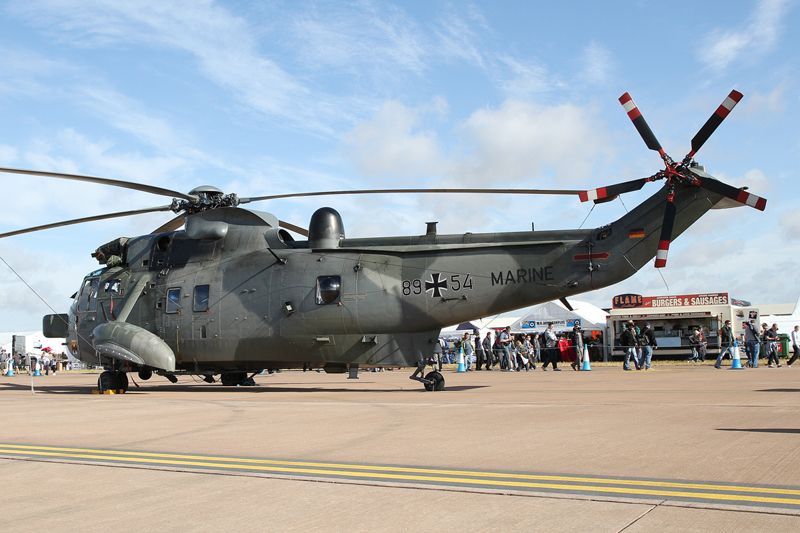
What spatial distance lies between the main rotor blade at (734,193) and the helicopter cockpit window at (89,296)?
1601 cm

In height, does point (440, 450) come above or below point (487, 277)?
below

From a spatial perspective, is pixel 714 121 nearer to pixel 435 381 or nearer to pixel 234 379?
pixel 435 381

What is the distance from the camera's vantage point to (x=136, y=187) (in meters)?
15.8

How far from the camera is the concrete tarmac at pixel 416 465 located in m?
4.03

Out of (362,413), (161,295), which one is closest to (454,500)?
(362,413)

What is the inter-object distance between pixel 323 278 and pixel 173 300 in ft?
14.9

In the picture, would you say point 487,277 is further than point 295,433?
Yes

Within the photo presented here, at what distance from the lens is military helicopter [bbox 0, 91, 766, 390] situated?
14281mm

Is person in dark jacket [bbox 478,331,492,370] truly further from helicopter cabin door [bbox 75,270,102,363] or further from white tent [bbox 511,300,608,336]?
helicopter cabin door [bbox 75,270,102,363]

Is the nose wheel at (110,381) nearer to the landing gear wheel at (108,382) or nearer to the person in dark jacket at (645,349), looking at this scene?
the landing gear wheel at (108,382)

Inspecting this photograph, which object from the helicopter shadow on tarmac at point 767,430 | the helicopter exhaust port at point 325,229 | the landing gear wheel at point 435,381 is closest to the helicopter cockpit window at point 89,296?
the helicopter exhaust port at point 325,229

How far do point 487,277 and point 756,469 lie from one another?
1006 centimetres

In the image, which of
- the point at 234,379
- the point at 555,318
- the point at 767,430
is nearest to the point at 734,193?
the point at 767,430

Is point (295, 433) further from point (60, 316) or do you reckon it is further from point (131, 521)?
point (60, 316)
